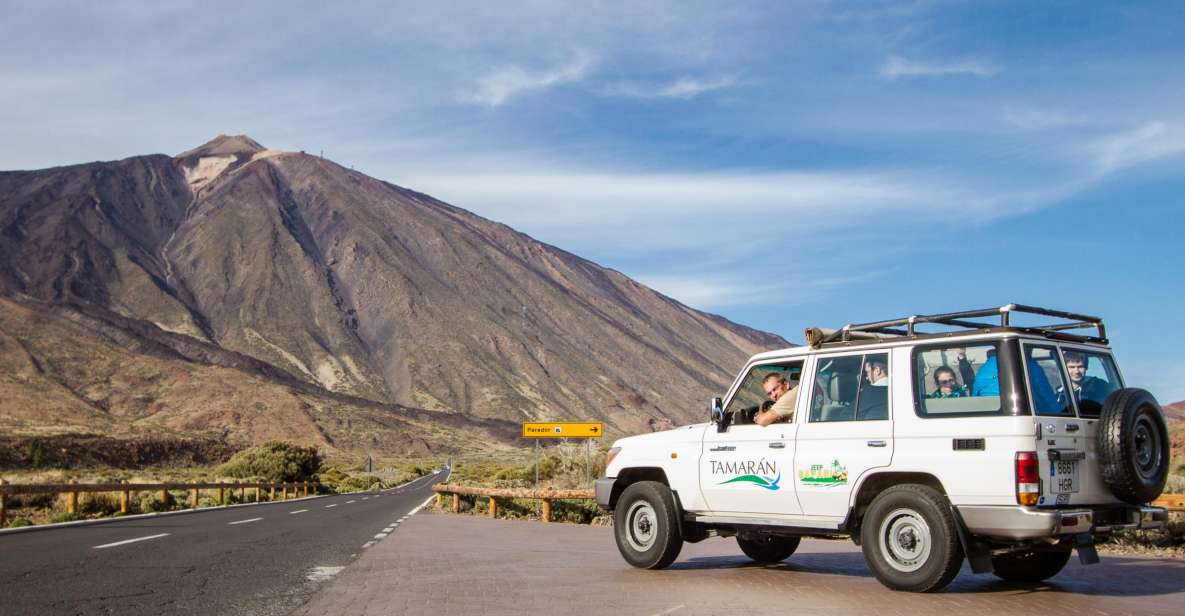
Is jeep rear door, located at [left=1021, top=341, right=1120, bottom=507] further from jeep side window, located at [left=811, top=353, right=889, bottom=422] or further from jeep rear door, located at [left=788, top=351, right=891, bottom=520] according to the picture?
jeep side window, located at [left=811, top=353, right=889, bottom=422]

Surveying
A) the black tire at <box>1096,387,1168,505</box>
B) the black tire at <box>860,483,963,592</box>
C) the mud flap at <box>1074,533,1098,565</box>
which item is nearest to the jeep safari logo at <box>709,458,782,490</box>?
the black tire at <box>860,483,963,592</box>

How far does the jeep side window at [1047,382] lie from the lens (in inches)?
364

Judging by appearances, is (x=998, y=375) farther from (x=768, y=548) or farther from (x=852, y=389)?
(x=768, y=548)

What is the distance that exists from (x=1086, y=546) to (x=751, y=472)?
119 inches

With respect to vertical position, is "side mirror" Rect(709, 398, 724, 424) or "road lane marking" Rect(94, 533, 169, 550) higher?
"side mirror" Rect(709, 398, 724, 424)

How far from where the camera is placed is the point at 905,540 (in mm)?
9516

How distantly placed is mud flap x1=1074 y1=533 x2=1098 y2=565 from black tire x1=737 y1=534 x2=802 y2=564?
3.43m

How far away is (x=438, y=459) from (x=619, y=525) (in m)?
120

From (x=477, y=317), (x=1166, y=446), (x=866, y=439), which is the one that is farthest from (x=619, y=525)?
(x=477, y=317)

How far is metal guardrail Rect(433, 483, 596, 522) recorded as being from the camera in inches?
834

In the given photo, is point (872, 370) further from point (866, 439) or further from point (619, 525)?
point (619, 525)

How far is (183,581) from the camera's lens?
10578 millimetres

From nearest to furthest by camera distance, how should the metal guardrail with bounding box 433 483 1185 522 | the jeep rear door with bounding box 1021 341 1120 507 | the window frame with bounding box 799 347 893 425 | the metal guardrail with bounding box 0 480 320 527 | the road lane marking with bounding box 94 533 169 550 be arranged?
the jeep rear door with bounding box 1021 341 1120 507
the window frame with bounding box 799 347 893 425
the metal guardrail with bounding box 433 483 1185 522
the road lane marking with bounding box 94 533 169 550
the metal guardrail with bounding box 0 480 320 527

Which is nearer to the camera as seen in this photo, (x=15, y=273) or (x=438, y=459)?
(x=438, y=459)
